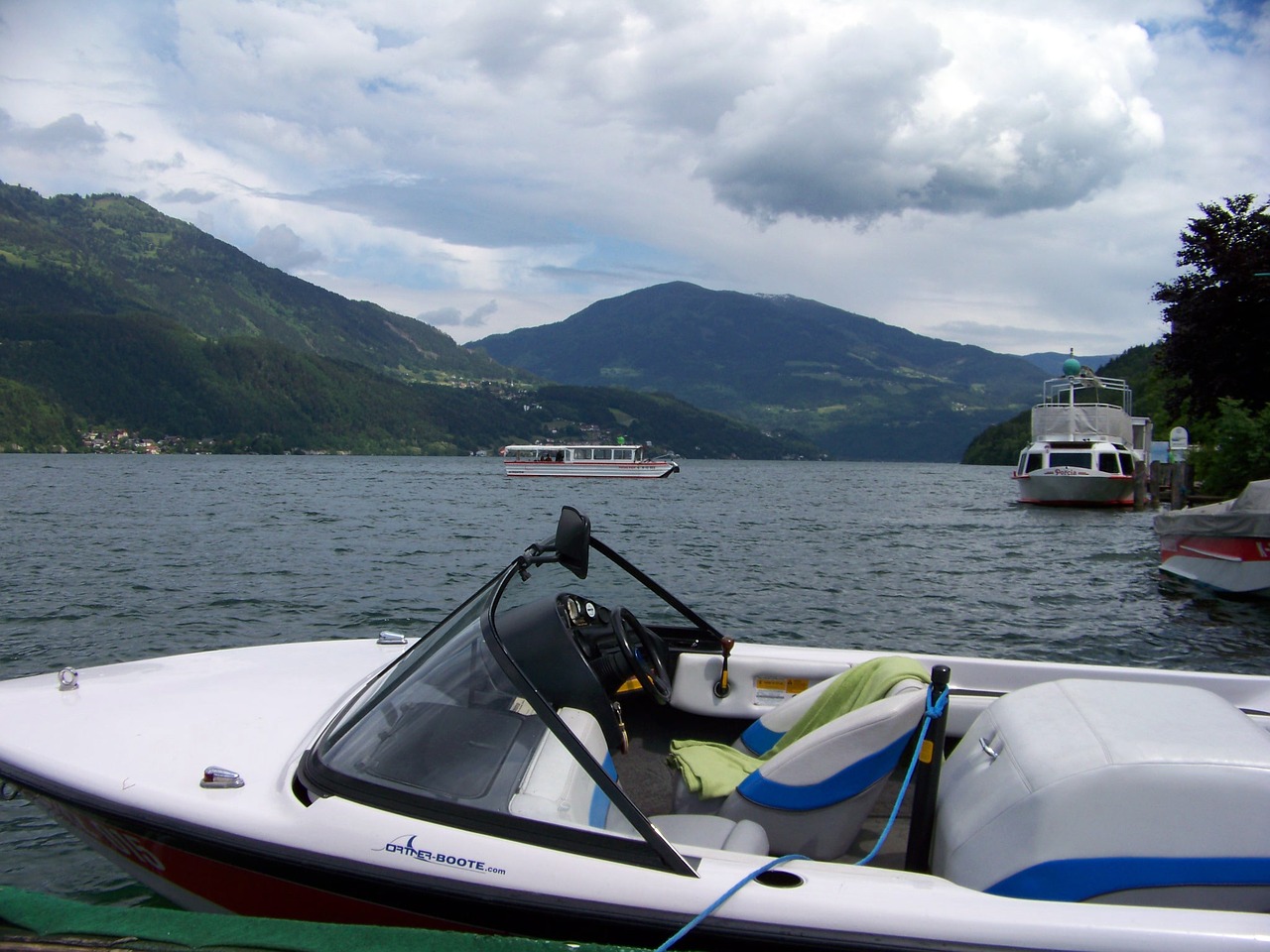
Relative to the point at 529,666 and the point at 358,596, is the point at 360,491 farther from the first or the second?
the point at 529,666

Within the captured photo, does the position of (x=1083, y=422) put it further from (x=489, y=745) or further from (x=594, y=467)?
(x=489, y=745)

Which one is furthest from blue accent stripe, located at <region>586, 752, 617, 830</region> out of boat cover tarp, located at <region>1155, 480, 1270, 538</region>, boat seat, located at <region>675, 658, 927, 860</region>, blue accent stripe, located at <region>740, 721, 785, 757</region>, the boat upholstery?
boat cover tarp, located at <region>1155, 480, 1270, 538</region>

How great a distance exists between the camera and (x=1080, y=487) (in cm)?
3978

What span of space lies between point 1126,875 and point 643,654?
2.11 meters

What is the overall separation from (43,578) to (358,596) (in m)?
5.93

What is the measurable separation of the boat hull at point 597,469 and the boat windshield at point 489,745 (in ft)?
228

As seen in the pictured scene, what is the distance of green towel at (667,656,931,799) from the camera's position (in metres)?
3.17

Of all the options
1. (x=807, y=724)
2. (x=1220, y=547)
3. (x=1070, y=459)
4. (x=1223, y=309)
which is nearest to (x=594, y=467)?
(x=1070, y=459)

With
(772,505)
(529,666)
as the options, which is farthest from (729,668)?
(772,505)

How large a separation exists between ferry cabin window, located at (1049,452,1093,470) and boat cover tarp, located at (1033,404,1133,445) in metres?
0.82

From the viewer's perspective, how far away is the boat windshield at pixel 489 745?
2.59 m

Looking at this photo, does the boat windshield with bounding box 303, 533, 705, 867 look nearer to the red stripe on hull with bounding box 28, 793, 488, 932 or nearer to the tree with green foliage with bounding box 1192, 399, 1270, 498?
the red stripe on hull with bounding box 28, 793, 488, 932

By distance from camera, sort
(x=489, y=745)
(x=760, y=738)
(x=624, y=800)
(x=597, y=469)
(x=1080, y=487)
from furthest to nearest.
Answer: (x=597, y=469) < (x=1080, y=487) < (x=760, y=738) < (x=489, y=745) < (x=624, y=800)

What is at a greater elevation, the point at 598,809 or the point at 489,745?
the point at 489,745
